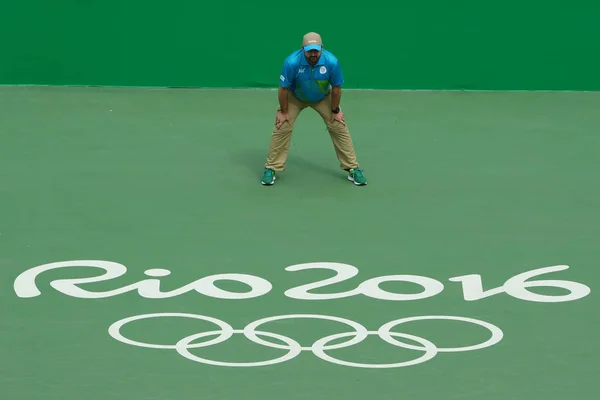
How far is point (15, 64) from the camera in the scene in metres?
18.6

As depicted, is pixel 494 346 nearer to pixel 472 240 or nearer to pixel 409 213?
pixel 472 240

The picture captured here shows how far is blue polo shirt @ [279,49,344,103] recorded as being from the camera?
13219 mm

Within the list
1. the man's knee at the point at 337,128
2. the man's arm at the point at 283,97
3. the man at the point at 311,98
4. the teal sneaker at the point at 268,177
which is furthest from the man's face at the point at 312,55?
the teal sneaker at the point at 268,177

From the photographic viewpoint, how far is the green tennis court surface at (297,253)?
9.18 m

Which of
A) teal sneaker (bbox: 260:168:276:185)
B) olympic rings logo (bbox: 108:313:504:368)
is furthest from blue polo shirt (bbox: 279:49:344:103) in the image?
olympic rings logo (bbox: 108:313:504:368)

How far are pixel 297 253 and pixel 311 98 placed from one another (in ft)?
8.31

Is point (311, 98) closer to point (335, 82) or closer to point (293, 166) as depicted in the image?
point (335, 82)

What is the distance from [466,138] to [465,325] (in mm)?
6504

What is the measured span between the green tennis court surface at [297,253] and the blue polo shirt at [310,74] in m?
1.22

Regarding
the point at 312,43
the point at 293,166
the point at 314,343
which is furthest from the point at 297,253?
the point at 293,166

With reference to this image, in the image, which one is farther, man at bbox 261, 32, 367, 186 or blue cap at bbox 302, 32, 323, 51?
man at bbox 261, 32, 367, 186

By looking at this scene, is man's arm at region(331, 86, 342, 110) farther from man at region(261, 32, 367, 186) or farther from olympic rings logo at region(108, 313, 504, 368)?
olympic rings logo at region(108, 313, 504, 368)

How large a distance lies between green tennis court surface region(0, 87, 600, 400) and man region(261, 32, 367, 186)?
0.33 metres

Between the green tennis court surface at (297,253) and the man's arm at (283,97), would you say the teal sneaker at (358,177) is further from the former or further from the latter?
the man's arm at (283,97)
